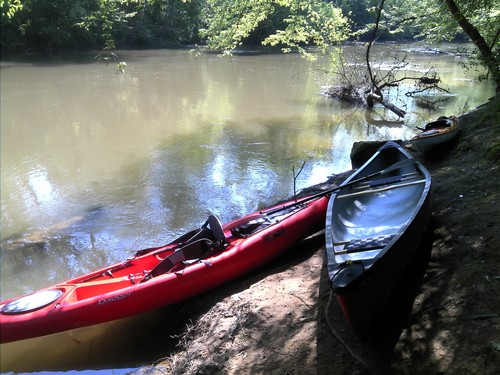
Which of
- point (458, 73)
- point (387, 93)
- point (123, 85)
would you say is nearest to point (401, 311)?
point (387, 93)

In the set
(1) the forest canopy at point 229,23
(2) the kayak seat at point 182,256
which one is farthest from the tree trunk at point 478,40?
(2) the kayak seat at point 182,256

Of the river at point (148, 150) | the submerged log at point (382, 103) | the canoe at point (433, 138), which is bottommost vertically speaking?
the river at point (148, 150)

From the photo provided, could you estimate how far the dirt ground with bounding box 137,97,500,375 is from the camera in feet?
7.91

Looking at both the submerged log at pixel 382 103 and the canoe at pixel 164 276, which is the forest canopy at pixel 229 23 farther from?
the canoe at pixel 164 276

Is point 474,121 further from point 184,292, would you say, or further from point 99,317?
point 99,317

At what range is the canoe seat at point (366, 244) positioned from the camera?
122 inches

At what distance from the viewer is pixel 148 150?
31.1 ft

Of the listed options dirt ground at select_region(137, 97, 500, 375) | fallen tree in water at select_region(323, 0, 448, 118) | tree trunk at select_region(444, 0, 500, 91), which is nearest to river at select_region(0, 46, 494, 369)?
fallen tree in water at select_region(323, 0, 448, 118)

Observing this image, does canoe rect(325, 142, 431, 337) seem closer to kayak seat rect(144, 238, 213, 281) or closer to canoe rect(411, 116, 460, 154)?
canoe rect(411, 116, 460, 154)

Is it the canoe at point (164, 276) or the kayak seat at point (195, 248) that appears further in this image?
the kayak seat at point (195, 248)

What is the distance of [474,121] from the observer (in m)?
7.13

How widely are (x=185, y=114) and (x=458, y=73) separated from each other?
15.0m

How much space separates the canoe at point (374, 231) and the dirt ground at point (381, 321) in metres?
0.23

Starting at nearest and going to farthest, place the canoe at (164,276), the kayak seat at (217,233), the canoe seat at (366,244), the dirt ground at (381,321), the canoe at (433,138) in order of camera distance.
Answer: the dirt ground at (381,321) → the canoe seat at (366,244) → the canoe at (164,276) → the kayak seat at (217,233) → the canoe at (433,138)
